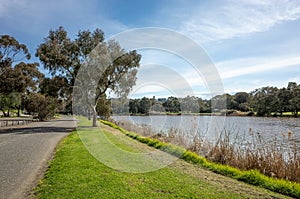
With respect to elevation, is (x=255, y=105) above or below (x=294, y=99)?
below

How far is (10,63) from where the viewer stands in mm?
30453

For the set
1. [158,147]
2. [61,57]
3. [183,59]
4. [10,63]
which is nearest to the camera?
[183,59]

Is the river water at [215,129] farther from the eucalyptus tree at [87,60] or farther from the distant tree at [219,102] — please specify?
the eucalyptus tree at [87,60]

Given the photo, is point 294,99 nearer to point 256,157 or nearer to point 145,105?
point 145,105

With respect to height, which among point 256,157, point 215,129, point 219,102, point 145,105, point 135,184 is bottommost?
point 135,184

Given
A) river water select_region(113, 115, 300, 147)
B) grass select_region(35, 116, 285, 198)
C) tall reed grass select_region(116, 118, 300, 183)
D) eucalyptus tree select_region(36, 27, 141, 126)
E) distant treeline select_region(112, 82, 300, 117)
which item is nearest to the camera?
grass select_region(35, 116, 285, 198)

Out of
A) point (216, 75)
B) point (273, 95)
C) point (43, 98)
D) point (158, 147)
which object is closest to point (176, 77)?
point (216, 75)

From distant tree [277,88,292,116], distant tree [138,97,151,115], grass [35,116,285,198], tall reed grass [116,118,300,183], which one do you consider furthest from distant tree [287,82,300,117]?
grass [35,116,285,198]

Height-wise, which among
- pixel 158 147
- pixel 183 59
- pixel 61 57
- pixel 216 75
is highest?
pixel 61 57

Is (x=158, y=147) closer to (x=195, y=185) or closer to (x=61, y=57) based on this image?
(x=195, y=185)

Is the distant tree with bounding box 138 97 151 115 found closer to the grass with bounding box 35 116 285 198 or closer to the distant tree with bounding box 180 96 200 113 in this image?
the distant tree with bounding box 180 96 200 113

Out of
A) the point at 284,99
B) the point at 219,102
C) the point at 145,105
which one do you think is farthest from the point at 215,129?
the point at 284,99

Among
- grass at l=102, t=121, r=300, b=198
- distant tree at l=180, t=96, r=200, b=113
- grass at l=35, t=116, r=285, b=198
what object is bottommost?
grass at l=102, t=121, r=300, b=198

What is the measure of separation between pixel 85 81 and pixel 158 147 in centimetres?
1487
